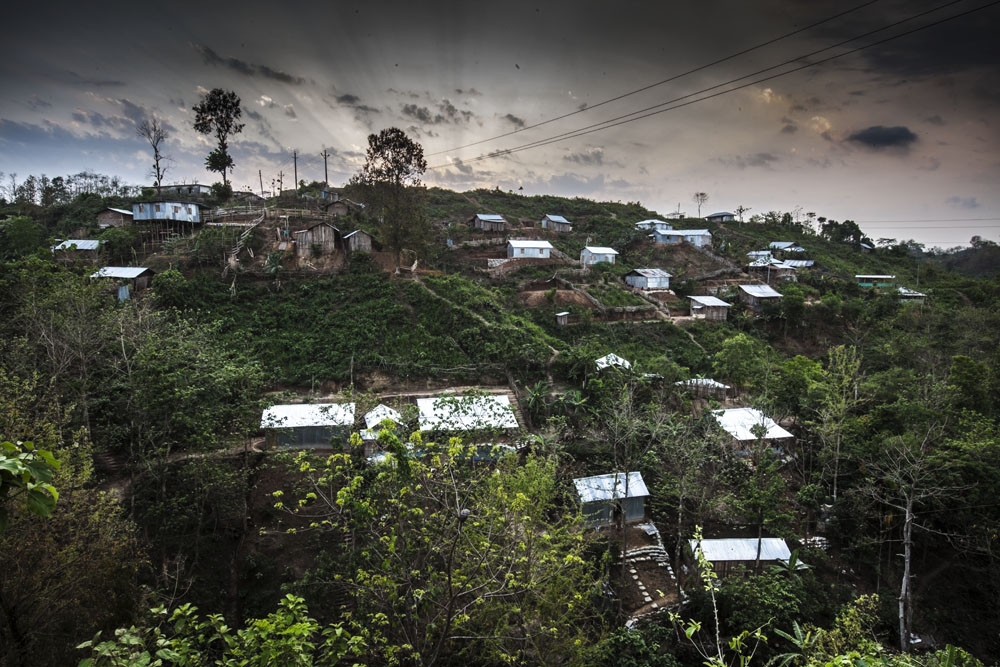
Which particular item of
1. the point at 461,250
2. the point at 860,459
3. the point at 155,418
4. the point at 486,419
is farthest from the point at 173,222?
the point at 860,459

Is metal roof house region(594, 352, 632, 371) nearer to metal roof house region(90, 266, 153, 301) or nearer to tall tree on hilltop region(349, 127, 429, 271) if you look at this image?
tall tree on hilltop region(349, 127, 429, 271)

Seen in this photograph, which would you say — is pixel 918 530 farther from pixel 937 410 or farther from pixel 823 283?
pixel 823 283

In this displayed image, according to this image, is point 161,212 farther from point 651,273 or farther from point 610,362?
point 651,273

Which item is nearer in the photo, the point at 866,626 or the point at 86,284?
the point at 866,626

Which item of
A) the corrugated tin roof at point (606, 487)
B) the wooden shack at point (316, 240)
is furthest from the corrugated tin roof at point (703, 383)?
the wooden shack at point (316, 240)

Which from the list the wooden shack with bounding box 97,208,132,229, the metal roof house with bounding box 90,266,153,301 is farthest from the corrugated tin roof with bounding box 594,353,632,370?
the wooden shack with bounding box 97,208,132,229

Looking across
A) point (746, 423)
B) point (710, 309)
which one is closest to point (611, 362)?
point (746, 423)
